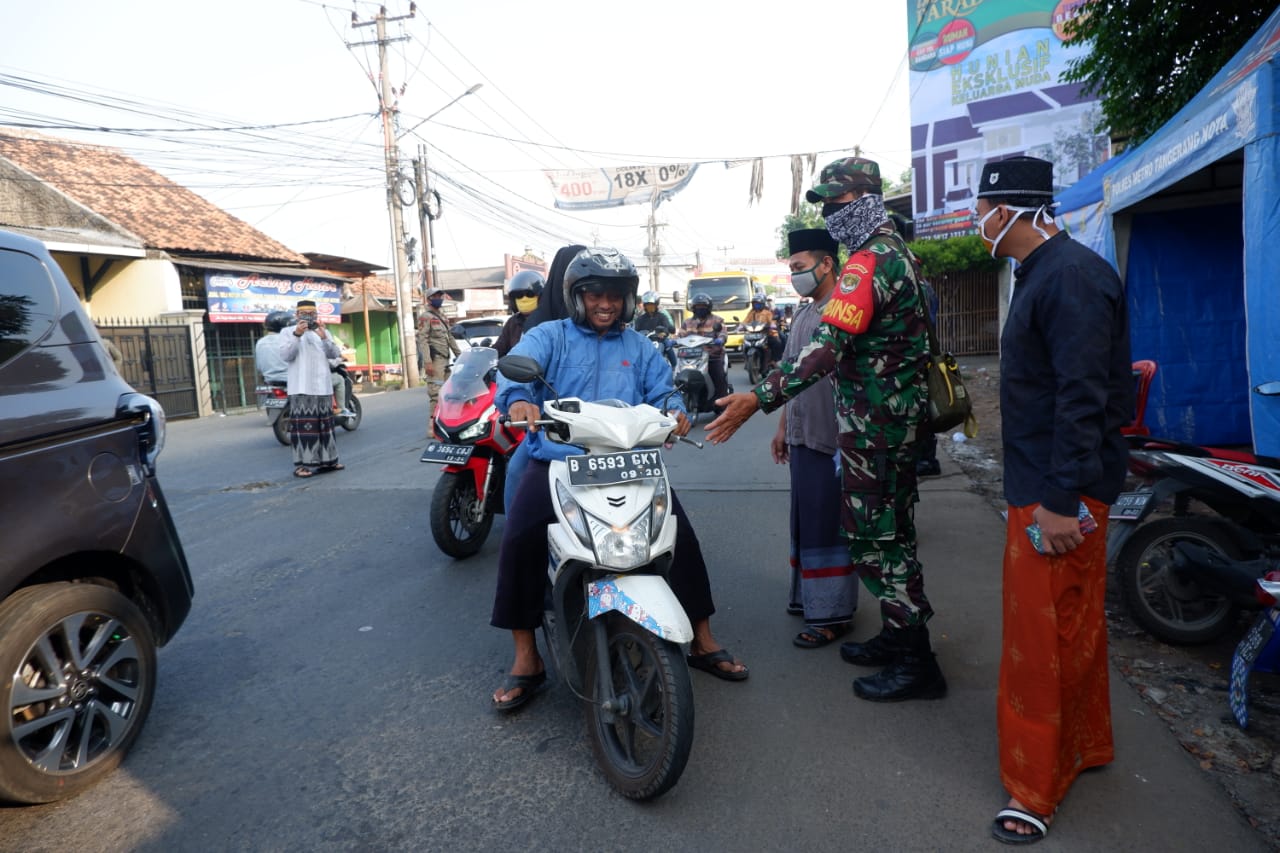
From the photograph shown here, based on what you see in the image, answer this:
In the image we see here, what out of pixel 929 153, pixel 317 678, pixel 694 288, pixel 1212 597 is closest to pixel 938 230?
pixel 929 153

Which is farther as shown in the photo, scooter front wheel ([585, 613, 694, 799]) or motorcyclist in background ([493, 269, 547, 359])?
motorcyclist in background ([493, 269, 547, 359])

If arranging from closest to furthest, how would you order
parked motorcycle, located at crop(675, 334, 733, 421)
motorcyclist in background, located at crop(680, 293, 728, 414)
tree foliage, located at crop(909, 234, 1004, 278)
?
parked motorcycle, located at crop(675, 334, 733, 421) < motorcyclist in background, located at crop(680, 293, 728, 414) < tree foliage, located at crop(909, 234, 1004, 278)

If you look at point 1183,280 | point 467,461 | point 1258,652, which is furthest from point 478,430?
point 1183,280

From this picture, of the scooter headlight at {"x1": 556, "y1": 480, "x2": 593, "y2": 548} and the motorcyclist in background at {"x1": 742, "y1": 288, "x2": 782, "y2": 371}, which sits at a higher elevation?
the motorcyclist in background at {"x1": 742, "y1": 288, "x2": 782, "y2": 371}

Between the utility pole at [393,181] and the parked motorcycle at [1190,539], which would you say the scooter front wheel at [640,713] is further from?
the utility pole at [393,181]

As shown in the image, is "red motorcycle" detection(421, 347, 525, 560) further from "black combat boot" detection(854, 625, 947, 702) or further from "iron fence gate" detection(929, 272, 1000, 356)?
"iron fence gate" detection(929, 272, 1000, 356)

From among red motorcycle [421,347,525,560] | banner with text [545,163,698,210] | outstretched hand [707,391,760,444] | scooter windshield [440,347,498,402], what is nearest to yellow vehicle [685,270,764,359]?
banner with text [545,163,698,210]

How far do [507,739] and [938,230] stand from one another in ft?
65.0

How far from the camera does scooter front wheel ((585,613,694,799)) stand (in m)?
2.38

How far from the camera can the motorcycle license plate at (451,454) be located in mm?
5055

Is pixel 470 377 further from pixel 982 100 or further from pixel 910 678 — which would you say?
pixel 982 100

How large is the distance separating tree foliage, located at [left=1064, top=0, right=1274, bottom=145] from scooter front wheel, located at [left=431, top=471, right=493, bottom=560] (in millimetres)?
6483

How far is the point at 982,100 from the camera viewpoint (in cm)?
1944

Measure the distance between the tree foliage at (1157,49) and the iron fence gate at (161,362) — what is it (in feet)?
53.3
